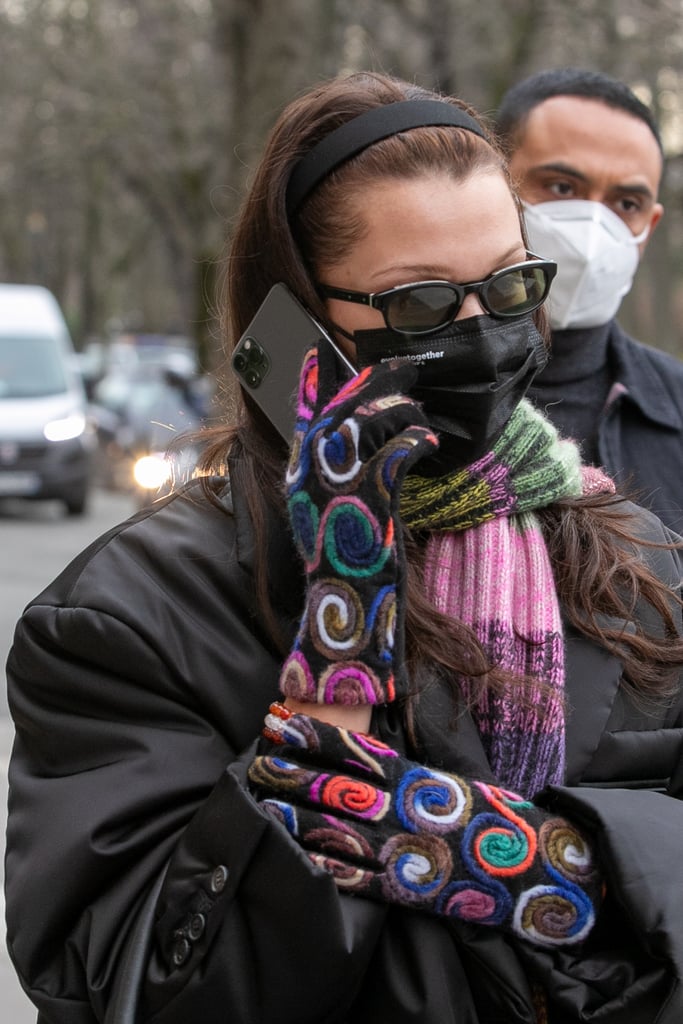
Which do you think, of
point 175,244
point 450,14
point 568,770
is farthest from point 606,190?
point 175,244

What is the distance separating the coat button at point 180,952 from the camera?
160cm

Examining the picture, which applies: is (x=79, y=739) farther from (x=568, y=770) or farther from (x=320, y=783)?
(x=568, y=770)

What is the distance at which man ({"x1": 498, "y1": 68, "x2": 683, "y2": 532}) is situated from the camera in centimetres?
318

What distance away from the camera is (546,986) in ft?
5.41

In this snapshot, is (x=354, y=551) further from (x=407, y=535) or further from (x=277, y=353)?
(x=277, y=353)

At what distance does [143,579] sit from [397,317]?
1.53 ft

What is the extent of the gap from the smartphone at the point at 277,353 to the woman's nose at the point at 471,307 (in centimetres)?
16

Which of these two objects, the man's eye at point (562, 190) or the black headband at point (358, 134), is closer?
the black headband at point (358, 134)

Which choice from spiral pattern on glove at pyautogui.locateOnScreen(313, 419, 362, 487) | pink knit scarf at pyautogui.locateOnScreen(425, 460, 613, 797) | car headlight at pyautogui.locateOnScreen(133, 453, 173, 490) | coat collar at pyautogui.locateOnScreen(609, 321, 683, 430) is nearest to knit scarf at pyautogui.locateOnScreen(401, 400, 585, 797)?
pink knit scarf at pyautogui.locateOnScreen(425, 460, 613, 797)

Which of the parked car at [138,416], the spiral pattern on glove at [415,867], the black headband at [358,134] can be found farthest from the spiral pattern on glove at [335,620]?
the parked car at [138,416]

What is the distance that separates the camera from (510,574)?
1861 millimetres

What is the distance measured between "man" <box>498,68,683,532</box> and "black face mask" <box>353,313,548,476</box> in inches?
50.6

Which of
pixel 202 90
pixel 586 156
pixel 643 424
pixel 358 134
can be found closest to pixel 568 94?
pixel 586 156

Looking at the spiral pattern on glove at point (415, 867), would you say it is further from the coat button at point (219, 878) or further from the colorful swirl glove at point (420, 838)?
the coat button at point (219, 878)
